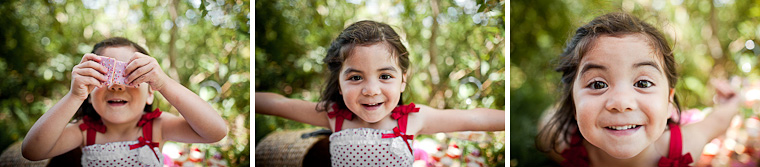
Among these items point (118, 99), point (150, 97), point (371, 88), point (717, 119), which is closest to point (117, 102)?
point (118, 99)

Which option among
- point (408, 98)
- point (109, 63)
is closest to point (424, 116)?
point (408, 98)

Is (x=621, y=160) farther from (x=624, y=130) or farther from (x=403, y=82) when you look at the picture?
(x=403, y=82)

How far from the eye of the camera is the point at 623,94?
2.32 m

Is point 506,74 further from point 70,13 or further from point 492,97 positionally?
point 70,13

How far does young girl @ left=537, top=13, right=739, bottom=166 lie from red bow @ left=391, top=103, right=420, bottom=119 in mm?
690

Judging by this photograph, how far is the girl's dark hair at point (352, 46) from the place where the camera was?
2.53 meters

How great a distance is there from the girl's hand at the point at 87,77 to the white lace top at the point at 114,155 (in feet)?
0.77

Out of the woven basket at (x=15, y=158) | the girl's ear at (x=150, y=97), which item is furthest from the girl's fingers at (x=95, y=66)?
the woven basket at (x=15, y=158)

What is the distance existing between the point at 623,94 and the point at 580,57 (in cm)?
24

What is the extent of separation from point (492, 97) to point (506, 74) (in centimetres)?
12

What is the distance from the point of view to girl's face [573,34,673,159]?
7.61 feet

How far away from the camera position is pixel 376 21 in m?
2.60

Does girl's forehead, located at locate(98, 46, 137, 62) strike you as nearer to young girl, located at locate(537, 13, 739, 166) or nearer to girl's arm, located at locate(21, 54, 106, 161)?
girl's arm, located at locate(21, 54, 106, 161)

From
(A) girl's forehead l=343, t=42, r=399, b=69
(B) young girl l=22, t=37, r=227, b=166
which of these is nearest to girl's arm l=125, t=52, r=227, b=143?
(B) young girl l=22, t=37, r=227, b=166
